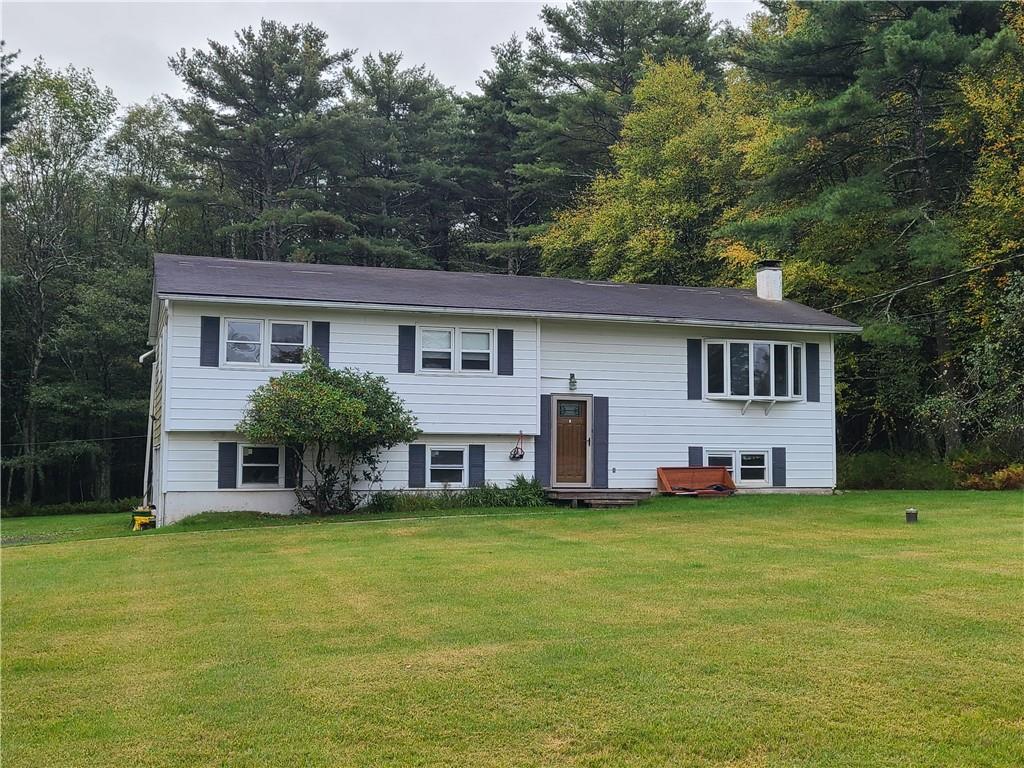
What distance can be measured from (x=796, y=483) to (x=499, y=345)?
304 inches

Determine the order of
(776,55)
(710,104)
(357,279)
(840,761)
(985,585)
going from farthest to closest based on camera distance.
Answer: (710,104)
(776,55)
(357,279)
(985,585)
(840,761)

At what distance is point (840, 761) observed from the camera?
4336 millimetres

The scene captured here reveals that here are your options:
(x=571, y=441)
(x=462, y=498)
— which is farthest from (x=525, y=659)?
(x=571, y=441)

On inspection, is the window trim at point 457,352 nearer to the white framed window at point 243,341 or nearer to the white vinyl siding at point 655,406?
the white vinyl siding at point 655,406

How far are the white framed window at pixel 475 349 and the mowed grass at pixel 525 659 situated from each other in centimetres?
830

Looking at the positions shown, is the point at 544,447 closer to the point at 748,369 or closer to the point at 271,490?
the point at 748,369

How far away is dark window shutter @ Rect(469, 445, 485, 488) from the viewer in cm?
1880

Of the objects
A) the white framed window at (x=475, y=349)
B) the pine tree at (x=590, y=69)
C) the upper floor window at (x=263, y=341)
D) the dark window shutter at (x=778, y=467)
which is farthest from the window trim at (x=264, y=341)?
the pine tree at (x=590, y=69)

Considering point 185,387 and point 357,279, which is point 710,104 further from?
point 185,387

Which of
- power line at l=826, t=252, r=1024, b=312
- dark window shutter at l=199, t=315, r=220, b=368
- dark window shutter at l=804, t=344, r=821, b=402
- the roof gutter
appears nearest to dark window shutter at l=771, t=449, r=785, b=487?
dark window shutter at l=804, t=344, r=821, b=402

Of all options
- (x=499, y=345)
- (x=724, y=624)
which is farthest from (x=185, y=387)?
(x=724, y=624)

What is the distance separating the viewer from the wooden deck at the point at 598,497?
59.7 ft

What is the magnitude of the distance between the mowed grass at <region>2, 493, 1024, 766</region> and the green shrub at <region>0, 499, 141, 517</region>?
61.1ft

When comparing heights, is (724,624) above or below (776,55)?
below
